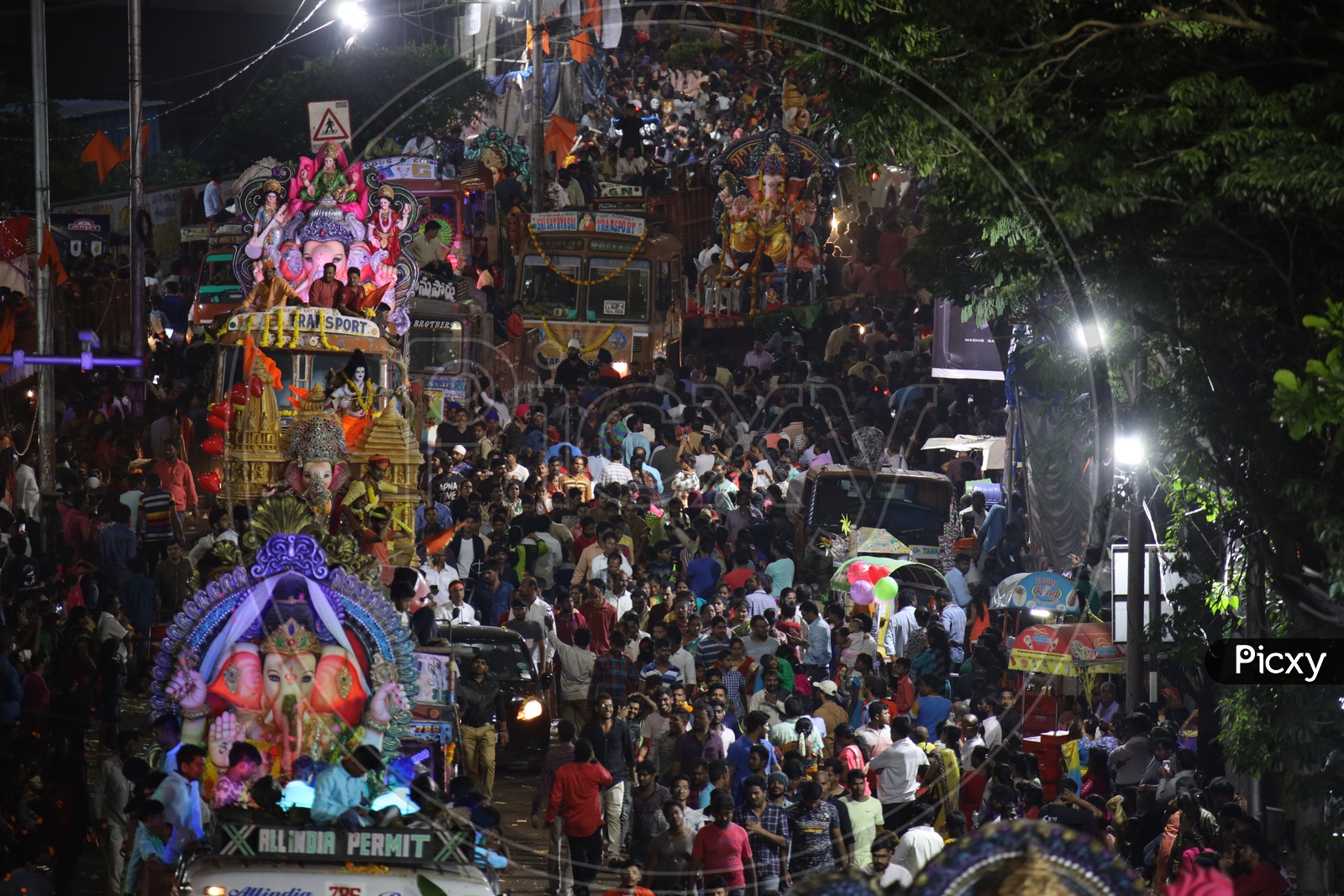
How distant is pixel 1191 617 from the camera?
13031 millimetres

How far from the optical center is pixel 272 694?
38.2 ft

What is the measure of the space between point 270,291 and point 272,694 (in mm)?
10141

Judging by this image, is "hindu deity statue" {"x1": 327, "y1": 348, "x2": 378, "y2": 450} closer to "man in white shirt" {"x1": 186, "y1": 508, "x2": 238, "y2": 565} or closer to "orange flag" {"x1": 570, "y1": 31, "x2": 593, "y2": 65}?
"man in white shirt" {"x1": 186, "y1": 508, "x2": 238, "y2": 565}

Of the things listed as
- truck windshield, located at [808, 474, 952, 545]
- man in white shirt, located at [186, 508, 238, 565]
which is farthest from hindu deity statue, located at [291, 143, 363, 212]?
truck windshield, located at [808, 474, 952, 545]

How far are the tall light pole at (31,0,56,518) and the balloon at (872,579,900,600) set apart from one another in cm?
1072

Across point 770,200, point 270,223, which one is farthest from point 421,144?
point 270,223

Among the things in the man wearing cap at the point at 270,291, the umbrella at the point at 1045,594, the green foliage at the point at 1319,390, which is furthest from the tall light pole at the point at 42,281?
the green foliage at the point at 1319,390

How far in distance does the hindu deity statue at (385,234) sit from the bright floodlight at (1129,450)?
31.6 feet

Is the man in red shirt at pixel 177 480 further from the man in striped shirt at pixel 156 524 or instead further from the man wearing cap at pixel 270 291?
the man wearing cap at pixel 270 291

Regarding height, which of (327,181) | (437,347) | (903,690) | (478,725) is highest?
(327,181)

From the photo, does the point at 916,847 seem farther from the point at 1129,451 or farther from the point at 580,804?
the point at 1129,451

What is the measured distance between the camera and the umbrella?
17703mm

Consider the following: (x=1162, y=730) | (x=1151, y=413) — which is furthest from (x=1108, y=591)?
(x=1151, y=413)

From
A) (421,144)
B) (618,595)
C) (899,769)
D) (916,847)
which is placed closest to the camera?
(916,847)
